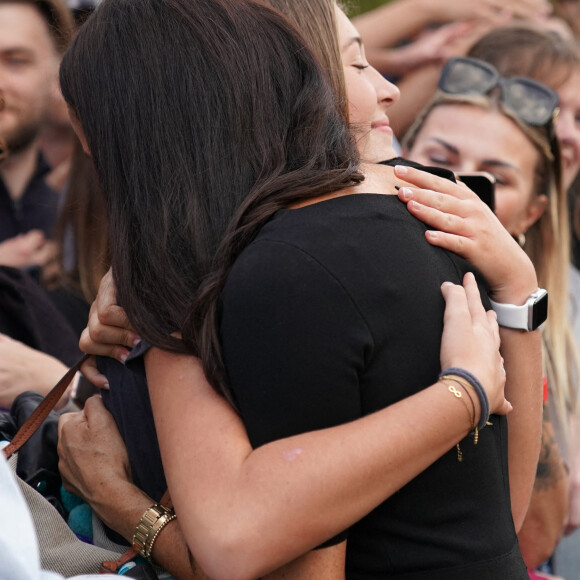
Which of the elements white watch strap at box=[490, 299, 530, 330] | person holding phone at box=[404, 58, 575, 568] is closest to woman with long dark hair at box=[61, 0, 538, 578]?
white watch strap at box=[490, 299, 530, 330]

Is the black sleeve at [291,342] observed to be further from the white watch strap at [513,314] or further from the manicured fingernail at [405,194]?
the white watch strap at [513,314]

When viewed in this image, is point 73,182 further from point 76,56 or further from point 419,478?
point 419,478

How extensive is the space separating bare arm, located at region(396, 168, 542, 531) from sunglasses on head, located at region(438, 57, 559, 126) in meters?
1.53

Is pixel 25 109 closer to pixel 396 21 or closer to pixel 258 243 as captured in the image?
pixel 396 21

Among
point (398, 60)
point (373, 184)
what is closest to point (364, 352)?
point (373, 184)

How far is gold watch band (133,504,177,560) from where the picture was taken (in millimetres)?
1530

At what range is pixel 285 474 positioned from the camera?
1258 millimetres

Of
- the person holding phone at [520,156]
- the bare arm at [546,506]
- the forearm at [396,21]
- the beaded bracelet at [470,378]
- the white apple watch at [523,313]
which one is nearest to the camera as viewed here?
the beaded bracelet at [470,378]

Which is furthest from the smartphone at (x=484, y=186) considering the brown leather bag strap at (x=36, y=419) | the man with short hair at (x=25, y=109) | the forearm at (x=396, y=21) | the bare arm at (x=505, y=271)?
the forearm at (x=396, y=21)

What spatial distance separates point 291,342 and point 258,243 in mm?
165

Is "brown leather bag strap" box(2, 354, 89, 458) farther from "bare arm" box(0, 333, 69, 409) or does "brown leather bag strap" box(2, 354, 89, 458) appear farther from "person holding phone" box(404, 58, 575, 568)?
"person holding phone" box(404, 58, 575, 568)

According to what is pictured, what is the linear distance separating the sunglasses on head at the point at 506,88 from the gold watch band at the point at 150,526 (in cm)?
207

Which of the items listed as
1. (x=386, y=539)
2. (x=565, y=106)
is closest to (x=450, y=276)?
(x=386, y=539)

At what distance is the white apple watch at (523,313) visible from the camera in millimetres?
1627
